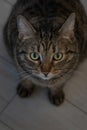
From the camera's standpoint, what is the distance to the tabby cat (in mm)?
1163

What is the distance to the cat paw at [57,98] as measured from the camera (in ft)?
4.87

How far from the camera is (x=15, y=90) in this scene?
1.53 meters

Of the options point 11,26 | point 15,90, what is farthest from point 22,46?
point 15,90

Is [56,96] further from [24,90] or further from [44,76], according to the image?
[44,76]

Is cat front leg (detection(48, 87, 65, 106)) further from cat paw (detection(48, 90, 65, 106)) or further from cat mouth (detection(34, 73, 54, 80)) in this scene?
cat mouth (detection(34, 73, 54, 80))

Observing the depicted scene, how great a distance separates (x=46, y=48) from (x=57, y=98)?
39 centimetres

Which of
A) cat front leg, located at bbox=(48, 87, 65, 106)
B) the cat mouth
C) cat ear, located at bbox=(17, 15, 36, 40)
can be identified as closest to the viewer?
cat ear, located at bbox=(17, 15, 36, 40)

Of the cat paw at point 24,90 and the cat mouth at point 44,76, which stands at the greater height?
the cat mouth at point 44,76

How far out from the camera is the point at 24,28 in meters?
Result: 1.16

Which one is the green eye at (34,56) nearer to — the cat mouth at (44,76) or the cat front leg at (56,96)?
the cat mouth at (44,76)

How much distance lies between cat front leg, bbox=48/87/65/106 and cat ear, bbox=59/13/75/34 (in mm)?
392

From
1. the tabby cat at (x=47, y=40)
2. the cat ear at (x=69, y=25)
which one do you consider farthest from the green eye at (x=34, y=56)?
the cat ear at (x=69, y=25)

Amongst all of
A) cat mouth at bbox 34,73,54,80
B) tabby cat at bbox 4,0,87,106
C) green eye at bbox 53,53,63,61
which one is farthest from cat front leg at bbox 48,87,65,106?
green eye at bbox 53,53,63,61

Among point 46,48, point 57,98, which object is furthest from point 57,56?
point 57,98
